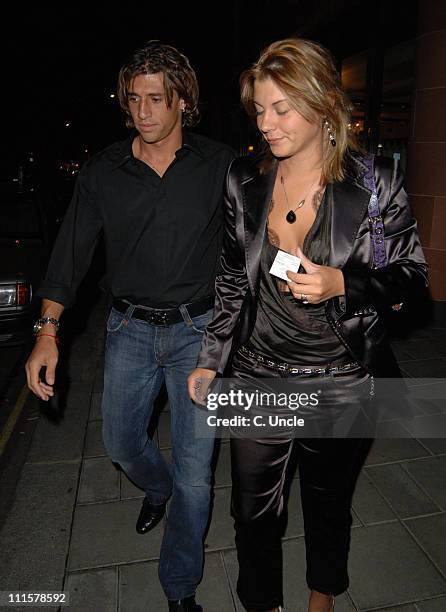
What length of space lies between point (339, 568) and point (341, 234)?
1427 mm

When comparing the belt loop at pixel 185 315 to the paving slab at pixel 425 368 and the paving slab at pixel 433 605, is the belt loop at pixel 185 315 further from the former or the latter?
the paving slab at pixel 425 368

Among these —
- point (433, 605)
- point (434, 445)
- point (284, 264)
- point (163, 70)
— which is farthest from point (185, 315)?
point (434, 445)

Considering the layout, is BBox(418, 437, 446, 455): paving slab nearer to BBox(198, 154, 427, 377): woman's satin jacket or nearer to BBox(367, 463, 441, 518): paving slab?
BBox(367, 463, 441, 518): paving slab

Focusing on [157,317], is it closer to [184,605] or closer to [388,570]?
[184,605]

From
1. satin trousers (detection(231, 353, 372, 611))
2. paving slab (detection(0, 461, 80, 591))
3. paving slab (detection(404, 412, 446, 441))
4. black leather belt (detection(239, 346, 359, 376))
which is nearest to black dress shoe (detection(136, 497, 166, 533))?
paving slab (detection(0, 461, 80, 591))

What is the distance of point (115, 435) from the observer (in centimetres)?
247

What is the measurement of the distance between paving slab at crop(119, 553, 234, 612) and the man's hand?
3.62 ft

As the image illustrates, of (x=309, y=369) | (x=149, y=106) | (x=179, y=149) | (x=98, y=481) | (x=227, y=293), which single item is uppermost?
(x=149, y=106)

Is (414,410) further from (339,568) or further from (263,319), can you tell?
(263,319)

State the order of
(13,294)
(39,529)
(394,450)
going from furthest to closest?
(13,294)
(394,450)
(39,529)

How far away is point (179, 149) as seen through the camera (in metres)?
2.35

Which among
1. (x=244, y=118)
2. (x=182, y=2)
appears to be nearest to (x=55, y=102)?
(x=182, y=2)

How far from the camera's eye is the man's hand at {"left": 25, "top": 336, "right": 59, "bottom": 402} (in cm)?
210

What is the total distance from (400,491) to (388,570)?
729mm
